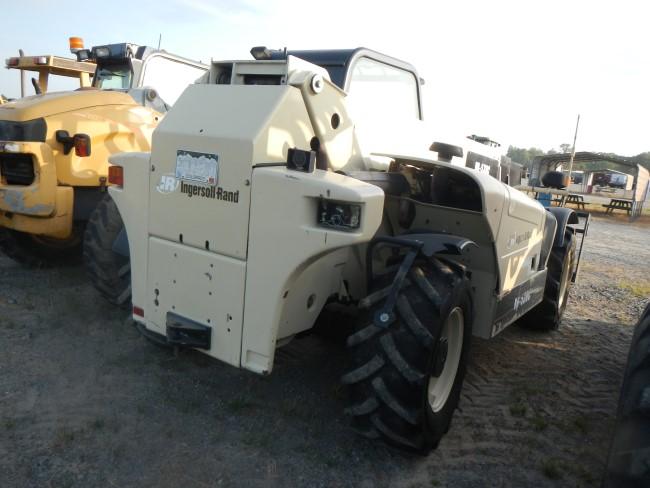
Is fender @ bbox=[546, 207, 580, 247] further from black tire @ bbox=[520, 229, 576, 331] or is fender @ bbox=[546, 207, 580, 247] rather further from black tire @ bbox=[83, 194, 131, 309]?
black tire @ bbox=[83, 194, 131, 309]

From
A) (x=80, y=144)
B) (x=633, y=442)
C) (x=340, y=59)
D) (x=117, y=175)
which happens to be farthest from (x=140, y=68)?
(x=633, y=442)

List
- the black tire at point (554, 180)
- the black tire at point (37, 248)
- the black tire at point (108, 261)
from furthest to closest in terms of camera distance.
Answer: the black tire at point (37, 248) → the black tire at point (554, 180) → the black tire at point (108, 261)

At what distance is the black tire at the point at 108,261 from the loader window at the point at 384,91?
6.55ft

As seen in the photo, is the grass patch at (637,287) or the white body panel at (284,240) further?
the grass patch at (637,287)

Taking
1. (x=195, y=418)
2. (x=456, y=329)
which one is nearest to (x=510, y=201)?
(x=456, y=329)

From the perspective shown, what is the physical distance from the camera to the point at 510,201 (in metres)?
3.30

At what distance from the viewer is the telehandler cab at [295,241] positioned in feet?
7.99

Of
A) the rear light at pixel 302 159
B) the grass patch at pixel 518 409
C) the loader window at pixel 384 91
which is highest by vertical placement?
the loader window at pixel 384 91

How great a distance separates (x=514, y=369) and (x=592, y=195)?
836 inches

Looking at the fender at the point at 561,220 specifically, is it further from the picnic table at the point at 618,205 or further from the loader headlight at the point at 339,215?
the picnic table at the point at 618,205

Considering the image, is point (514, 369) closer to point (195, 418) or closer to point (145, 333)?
point (195, 418)

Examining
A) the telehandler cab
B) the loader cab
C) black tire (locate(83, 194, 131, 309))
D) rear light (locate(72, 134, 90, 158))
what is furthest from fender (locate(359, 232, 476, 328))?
the loader cab

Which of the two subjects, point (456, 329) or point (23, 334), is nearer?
point (456, 329)

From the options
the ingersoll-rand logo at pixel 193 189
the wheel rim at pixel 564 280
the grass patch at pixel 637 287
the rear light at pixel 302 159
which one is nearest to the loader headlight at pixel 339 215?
the rear light at pixel 302 159
